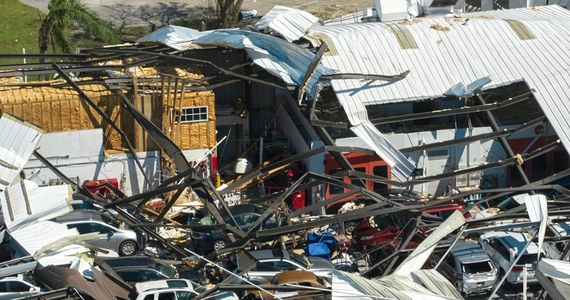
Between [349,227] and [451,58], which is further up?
[451,58]

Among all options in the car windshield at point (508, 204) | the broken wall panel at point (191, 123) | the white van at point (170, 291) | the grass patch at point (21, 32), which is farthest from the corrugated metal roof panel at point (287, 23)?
the grass patch at point (21, 32)

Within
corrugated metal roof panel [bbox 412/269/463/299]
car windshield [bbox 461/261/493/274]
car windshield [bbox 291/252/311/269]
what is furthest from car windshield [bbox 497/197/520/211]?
corrugated metal roof panel [bbox 412/269/463/299]

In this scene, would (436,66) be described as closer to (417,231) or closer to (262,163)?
(262,163)

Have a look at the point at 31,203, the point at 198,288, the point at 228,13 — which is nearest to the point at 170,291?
the point at 198,288

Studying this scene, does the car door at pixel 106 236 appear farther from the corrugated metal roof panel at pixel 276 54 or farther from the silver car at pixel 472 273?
the silver car at pixel 472 273

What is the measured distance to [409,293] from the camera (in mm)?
22656

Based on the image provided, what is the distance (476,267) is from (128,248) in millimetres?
9102

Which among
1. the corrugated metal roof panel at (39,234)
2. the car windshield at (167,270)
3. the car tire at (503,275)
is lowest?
the car tire at (503,275)

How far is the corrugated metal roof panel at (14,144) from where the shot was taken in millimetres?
29812

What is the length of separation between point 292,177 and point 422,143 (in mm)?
4207

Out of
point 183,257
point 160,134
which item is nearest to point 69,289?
point 183,257

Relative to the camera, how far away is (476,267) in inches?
1075

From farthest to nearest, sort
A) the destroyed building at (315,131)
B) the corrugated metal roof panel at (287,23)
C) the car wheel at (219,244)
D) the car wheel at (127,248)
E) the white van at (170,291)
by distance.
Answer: the corrugated metal roof panel at (287,23) → the car wheel at (219,244) → the car wheel at (127,248) → the destroyed building at (315,131) → the white van at (170,291)

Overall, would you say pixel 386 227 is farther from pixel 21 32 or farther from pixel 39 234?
pixel 21 32
